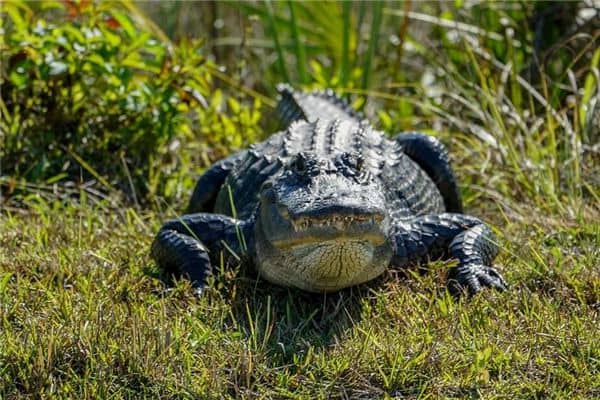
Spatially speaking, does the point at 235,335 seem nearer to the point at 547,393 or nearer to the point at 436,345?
the point at 436,345

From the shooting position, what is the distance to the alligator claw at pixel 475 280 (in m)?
4.41

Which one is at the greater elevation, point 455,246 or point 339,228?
point 339,228

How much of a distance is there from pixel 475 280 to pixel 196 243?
1.25 m

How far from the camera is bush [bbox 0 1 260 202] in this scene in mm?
5918

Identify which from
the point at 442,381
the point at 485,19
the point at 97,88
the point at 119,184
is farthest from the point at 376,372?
the point at 485,19

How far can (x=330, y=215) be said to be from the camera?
3.83m

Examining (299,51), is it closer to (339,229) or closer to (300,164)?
(300,164)

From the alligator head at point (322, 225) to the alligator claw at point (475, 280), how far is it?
33 centimetres

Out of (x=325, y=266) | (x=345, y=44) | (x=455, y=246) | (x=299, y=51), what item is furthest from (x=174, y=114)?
(x=325, y=266)

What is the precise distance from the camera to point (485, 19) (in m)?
7.60

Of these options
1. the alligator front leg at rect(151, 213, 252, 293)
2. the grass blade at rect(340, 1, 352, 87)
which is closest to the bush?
the alligator front leg at rect(151, 213, 252, 293)

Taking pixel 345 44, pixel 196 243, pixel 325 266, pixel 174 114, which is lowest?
pixel 196 243

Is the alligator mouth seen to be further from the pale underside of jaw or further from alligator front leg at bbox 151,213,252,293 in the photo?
alligator front leg at bbox 151,213,252,293

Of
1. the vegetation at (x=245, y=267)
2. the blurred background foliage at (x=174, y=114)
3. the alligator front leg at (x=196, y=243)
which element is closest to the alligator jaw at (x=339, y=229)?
the vegetation at (x=245, y=267)
